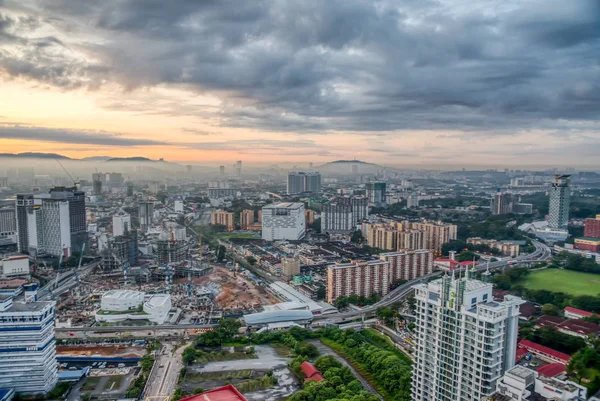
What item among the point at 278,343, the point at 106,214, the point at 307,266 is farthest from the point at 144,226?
the point at 278,343

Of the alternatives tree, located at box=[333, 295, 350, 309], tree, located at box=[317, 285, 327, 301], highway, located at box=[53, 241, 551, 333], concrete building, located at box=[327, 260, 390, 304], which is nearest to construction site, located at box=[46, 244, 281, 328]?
highway, located at box=[53, 241, 551, 333]

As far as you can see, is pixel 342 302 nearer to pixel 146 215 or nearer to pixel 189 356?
pixel 189 356

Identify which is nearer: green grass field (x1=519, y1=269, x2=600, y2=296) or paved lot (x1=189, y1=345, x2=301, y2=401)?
paved lot (x1=189, y1=345, x2=301, y2=401)

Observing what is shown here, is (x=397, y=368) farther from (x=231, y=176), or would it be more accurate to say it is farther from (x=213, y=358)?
(x=231, y=176)

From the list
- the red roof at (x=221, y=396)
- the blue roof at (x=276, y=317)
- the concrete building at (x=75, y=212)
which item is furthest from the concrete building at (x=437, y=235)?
the red roof at (x=221, y=396)

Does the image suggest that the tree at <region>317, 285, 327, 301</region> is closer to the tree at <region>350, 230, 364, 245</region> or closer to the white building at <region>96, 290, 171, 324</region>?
the white building at <region>96, 290, 171, 324</region>

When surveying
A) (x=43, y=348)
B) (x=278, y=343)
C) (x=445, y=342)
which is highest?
(x=445, y=342)

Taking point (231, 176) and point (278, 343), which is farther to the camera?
point (231, 176)
